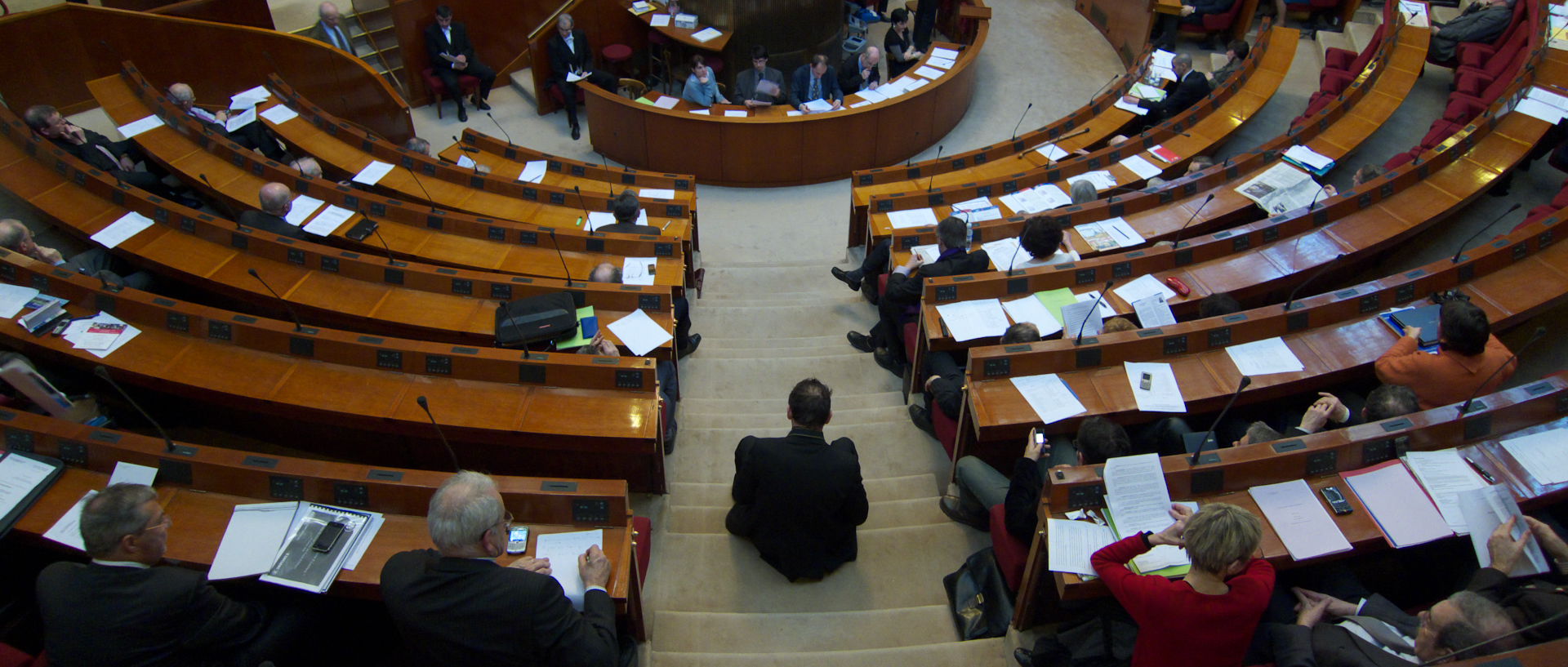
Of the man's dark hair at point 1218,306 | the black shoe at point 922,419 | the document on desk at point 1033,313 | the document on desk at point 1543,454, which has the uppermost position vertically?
the document on desk at point 1543,454

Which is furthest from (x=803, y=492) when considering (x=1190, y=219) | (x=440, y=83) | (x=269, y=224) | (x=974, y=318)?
(x=440, y=83)

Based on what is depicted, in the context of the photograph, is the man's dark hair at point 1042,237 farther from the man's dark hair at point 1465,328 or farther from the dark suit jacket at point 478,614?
the dark suit jacket at point 478,614

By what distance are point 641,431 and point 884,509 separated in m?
1.37

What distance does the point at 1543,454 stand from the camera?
320 cm

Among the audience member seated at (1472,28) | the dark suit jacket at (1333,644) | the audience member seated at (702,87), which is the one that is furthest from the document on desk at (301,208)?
the audience member seated at (1472,28)

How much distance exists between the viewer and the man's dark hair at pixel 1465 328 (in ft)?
11.6

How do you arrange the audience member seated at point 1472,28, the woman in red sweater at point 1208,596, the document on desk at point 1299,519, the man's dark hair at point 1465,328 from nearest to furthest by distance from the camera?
the woman in red sweater at point 1208,596 < the document on desk at point 1299,519 < the man's dark hair at point 1465,328 < the audience member seated at point 1472,28

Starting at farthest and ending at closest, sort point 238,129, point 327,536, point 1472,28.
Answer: point 1472,28 → point 238,129 → point 327,536

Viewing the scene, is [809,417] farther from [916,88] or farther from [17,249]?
[916,88]

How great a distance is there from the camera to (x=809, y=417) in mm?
3436

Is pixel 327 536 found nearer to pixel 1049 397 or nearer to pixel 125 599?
pixel 125 599

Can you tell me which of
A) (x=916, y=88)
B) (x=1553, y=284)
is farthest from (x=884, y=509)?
(x=916, y=88)

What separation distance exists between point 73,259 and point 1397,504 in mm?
7372

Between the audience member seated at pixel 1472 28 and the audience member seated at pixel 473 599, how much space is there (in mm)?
10172
